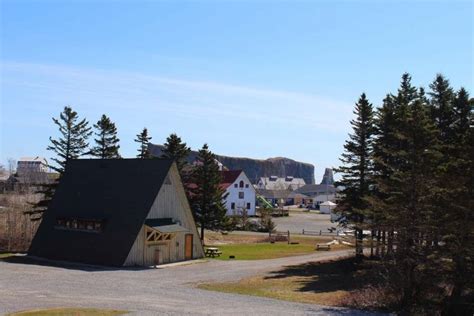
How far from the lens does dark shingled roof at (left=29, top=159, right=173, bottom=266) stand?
1608 inches

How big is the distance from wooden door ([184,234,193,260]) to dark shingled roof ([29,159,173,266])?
519 centimetres

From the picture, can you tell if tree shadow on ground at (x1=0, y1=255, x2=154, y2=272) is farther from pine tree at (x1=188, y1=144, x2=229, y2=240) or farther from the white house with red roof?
the white house with red roof

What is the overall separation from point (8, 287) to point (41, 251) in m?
16.6

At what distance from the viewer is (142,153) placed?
191ft

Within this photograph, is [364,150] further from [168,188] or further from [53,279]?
[53,279]

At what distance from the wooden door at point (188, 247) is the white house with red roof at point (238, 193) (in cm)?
5327

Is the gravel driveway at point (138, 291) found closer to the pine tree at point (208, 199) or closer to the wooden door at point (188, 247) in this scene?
the wooden door at point (188, 247)

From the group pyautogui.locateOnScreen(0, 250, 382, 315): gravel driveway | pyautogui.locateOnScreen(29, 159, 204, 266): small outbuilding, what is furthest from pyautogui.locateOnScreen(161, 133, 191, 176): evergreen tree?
pyautogui.locateOnScreen(0, 250, 382, 315): gravel driveway

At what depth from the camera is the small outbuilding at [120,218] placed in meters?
40.8

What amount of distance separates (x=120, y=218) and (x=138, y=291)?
14010mm

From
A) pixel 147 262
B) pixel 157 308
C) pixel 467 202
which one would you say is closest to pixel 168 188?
pixel 147 262

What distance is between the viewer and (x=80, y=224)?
43.7 meters

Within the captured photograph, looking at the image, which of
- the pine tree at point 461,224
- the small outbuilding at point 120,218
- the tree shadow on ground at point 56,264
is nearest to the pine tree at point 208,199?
the small outbuilding at point 120,218

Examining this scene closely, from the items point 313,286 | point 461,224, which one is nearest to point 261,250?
point 313,286
